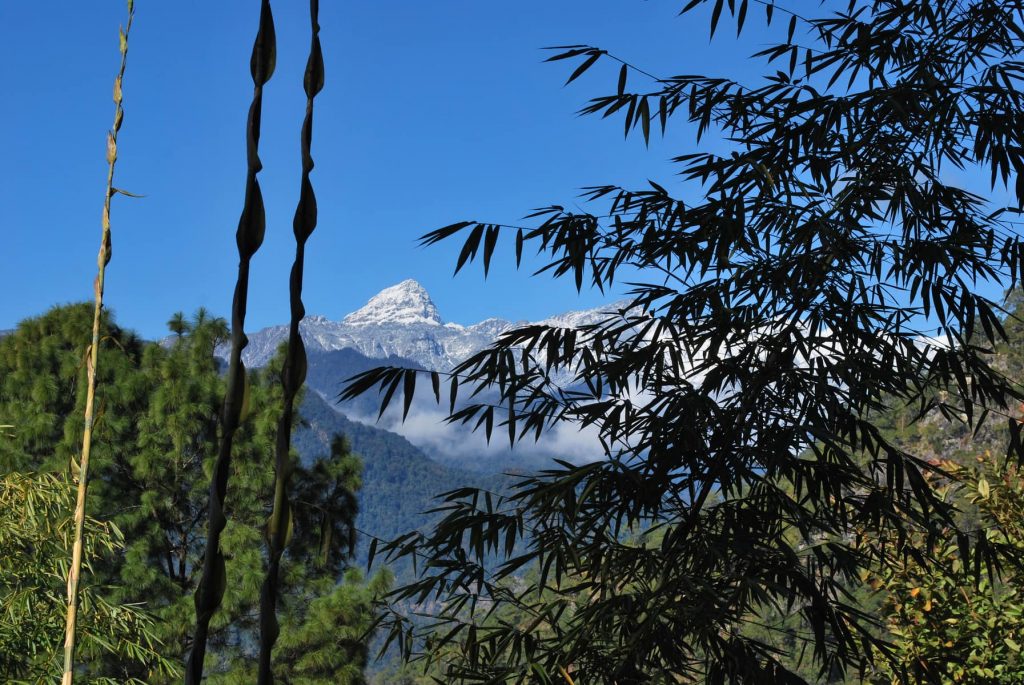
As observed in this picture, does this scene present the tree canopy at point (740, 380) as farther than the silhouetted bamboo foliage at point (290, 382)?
Yes

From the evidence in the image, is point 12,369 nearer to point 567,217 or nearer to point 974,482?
point 567,217

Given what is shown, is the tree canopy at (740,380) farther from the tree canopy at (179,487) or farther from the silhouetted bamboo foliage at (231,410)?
the tree canopy at (179,487)

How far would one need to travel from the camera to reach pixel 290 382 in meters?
0.43

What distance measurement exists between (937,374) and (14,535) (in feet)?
13.2

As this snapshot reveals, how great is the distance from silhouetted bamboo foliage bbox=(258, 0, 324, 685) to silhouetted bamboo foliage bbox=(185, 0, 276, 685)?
2 cm

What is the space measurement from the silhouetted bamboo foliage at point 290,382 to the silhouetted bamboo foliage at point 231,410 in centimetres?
2

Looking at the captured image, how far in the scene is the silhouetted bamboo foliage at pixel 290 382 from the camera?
0.40m

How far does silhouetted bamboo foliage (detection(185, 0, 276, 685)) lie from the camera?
0.40m

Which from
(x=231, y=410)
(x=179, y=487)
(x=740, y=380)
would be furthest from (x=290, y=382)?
(x=179, y=487)

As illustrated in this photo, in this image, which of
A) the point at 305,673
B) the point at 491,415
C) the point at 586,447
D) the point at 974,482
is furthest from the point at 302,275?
the point at 586,447

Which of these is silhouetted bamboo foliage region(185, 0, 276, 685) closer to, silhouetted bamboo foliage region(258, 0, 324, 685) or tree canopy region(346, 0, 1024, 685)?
silhouetted bamboo foliage region(258, 0, 324, 685)

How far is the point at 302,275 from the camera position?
45cm

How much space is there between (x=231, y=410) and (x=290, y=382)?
0.11 feet

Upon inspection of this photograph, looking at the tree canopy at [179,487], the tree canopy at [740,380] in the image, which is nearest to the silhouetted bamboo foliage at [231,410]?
the tree canopy at [740,380]
